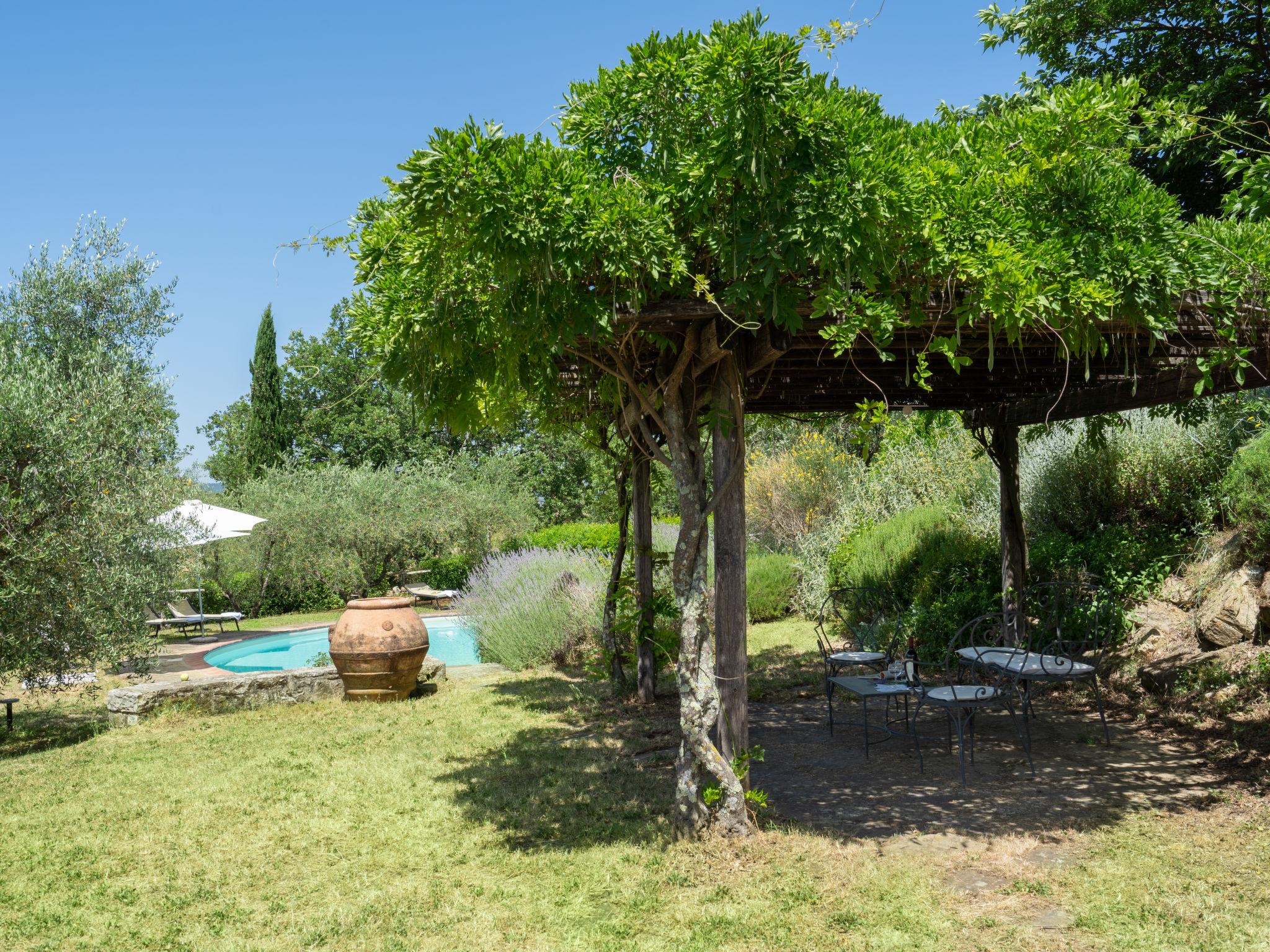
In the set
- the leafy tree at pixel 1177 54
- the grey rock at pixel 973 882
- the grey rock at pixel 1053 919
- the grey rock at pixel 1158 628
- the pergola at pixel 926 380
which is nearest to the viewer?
the grey rock at pixel 1053 919

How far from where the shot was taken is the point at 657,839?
165 inches

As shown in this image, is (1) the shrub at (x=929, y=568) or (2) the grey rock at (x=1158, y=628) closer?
(2) the grey rock at (x=1158, y=628)

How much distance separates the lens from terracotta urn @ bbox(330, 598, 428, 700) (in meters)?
7.73

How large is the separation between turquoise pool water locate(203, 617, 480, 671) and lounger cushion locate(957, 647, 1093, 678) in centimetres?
700

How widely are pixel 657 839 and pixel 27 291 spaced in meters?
12.8

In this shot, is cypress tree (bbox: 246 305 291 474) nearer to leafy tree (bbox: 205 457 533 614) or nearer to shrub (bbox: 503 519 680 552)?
leafy tree (bbox: 205 457 533 614)

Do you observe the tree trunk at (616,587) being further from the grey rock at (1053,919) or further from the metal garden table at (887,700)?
the grey rock at (1053,919)

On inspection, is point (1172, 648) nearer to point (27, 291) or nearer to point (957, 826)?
point (957, 826)

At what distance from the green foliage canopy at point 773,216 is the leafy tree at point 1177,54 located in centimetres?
606

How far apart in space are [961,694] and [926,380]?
265cm

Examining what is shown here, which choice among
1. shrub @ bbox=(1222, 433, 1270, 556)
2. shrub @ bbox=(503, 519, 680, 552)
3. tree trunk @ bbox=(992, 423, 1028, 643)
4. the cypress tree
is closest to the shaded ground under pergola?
tree trunk @ bbox=(992, 423, 1028, 643)

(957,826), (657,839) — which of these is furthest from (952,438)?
(657,839)

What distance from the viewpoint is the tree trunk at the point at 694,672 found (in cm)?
407

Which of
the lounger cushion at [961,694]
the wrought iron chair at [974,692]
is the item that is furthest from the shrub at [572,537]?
the lounger cushion at [961,694]
